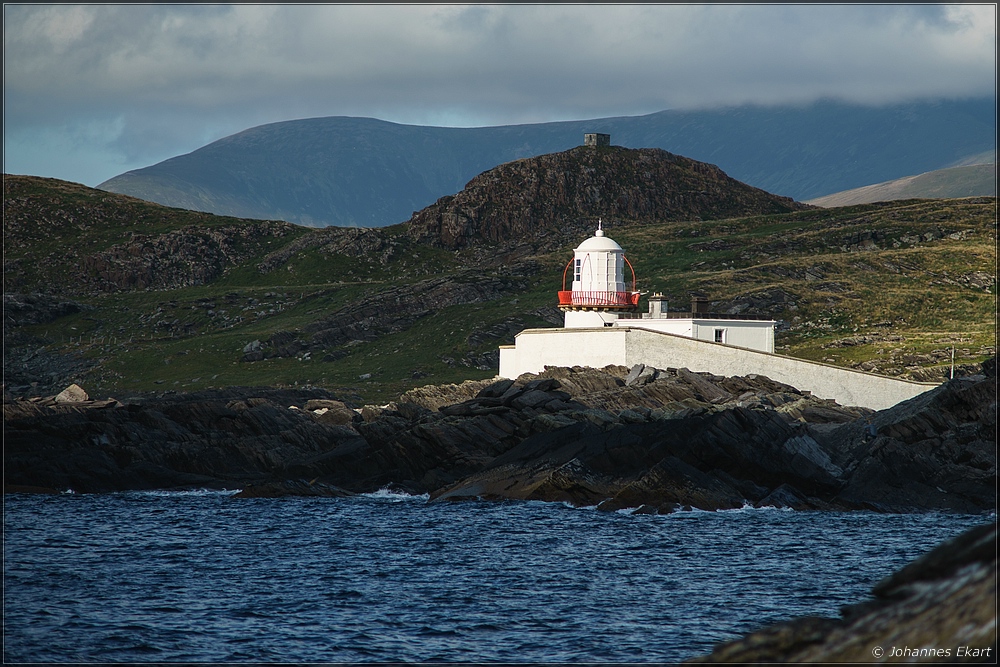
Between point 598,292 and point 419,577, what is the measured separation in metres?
32.4

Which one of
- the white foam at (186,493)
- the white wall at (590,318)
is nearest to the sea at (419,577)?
the white foam at (186,493)

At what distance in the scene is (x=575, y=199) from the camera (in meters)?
134

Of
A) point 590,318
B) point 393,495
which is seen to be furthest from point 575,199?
point 393,495

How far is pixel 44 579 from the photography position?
25750mm

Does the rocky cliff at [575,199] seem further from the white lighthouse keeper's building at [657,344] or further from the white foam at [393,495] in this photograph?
the white foam at [393,495]

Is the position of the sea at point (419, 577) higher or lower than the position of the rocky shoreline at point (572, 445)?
lower

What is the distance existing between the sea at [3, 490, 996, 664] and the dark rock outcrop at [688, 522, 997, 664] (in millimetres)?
7528

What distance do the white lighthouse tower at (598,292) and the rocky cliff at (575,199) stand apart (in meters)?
64.3

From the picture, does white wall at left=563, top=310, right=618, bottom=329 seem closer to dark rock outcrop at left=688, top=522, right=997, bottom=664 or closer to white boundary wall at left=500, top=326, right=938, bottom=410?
white boundary wall at left=500, top=326, right=938, bottom=410

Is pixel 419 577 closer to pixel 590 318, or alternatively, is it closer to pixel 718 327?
pixel 718 327

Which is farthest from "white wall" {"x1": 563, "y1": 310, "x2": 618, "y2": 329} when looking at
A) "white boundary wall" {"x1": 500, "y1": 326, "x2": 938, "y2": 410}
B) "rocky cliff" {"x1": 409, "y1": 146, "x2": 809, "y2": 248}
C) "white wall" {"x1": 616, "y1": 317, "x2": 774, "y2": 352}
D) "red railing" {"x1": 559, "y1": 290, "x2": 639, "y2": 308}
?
"rocky cliff" {"x1": 409, "y1": 146, "x2": 809, "y2": 248}

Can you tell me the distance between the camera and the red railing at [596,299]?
186ft

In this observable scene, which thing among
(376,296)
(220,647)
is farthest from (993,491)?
(376,296)

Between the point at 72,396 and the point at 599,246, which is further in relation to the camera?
the point at 599,246
